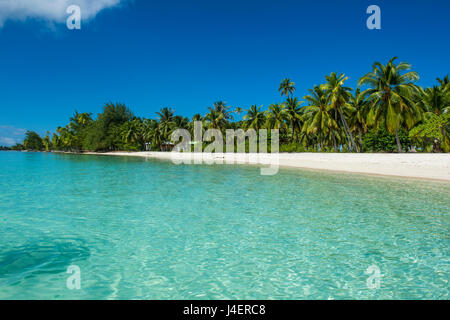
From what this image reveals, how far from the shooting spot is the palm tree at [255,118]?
46312mm

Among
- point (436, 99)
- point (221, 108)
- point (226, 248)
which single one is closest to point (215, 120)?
point (221, 108)

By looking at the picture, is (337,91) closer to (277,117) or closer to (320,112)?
(320,112)

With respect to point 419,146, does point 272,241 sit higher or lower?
lower

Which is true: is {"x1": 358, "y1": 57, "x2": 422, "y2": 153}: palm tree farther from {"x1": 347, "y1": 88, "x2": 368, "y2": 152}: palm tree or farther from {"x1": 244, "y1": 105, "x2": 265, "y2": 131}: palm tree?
{"x1": 244, "y1": 105, "x2": 265, "y2": 131}: palm tree

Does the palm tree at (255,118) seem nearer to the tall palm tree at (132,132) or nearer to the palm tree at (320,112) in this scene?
the palm tree at (320,112)

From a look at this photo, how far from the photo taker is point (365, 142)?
36000 millimetres

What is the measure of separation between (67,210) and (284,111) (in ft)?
126

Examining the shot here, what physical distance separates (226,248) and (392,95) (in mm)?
29094

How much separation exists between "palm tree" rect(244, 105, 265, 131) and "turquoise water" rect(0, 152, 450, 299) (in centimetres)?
3818

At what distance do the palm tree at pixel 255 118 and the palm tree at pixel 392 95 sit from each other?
19.6m

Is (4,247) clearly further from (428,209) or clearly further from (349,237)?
(428,209)

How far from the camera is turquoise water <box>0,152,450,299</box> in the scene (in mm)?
3492
